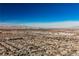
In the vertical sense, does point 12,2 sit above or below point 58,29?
above

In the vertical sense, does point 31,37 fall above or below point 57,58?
above

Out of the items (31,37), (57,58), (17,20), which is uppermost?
(17,20)

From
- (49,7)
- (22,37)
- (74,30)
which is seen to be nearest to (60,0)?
(49,7)

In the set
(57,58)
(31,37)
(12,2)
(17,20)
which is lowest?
(57,58)

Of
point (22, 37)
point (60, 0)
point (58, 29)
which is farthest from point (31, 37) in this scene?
point (60, 0)

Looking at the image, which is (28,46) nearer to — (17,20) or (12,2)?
(17,20)

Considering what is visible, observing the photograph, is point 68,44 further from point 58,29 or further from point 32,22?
point 32,22
